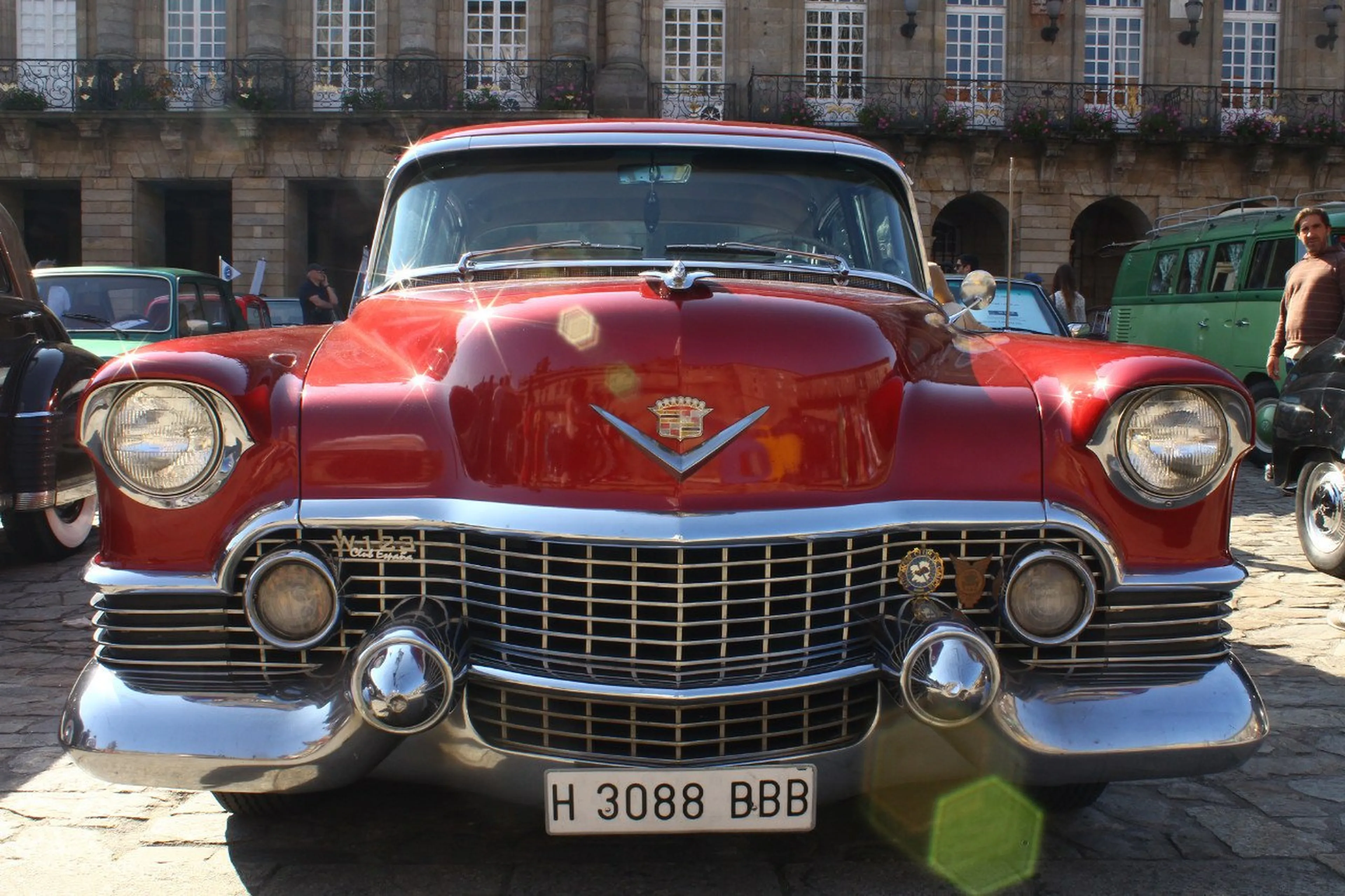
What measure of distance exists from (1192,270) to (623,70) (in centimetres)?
1455

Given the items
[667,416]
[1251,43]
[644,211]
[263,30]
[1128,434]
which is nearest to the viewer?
[667,416]

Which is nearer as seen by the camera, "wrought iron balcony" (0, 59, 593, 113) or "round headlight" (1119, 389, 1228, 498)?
"round headlight" (1119, 389, 1228, 498)

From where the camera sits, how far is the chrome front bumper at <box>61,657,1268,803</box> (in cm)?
248

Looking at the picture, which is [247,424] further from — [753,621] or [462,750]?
[753,621]

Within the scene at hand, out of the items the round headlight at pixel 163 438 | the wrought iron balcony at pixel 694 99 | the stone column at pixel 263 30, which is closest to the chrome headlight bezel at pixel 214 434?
the round headlight at pixel 163 438

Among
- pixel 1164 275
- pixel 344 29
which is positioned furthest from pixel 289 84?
pixel 1164 275

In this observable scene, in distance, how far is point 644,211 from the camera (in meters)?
3.62

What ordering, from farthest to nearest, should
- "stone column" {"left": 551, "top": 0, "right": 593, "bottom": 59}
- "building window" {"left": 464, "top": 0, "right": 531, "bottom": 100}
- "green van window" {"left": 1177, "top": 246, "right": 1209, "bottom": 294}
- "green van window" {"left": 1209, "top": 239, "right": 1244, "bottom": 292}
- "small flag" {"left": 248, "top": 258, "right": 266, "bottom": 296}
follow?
"building window" {"left": 464, "top": 0, "right": 531, "bottom": 100} < "stone column" {"left": 551, "top": 0, "right": 593, "bottom": 59} < "small flag" {"left": 248, "top": 258, "right": 266, "bottom": 296} < "green van window" {"left": 1177, "top": 246, "right": 1209, "bottom": 294} < "green van window" {"left": 1209, "top": 239, "right": 1244, "bottom": 292}

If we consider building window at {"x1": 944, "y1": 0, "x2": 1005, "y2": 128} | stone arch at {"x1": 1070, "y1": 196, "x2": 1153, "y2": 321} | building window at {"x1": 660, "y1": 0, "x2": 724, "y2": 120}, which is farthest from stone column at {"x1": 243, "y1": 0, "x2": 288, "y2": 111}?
stone arch at {"x1": 1070, "y1": 196, "x2": 1153, "y2": 321}

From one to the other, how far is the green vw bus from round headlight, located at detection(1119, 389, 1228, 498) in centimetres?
888

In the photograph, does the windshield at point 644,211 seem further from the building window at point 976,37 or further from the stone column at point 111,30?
the stone column at point 111,30

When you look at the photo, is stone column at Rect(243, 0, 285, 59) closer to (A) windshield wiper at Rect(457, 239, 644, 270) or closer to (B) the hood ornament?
(A) windshield wiper at Rect(457, 239, 644, 270)

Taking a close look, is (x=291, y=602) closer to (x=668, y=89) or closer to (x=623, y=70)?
(x=623, y=70)

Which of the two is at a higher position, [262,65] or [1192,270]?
[262,65]
